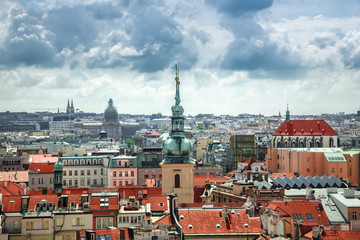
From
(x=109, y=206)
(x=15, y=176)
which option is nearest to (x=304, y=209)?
(x=109, y=206)

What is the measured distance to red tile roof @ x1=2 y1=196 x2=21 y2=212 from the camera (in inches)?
2586

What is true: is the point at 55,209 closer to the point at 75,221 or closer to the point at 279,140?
the point at 75,221

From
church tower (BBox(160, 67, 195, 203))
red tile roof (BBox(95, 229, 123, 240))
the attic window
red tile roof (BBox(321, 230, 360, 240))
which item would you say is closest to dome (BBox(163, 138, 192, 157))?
church tower (BBox(160, 67, 195, 203))

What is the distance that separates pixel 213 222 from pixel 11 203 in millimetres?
18604

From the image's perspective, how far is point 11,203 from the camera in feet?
219

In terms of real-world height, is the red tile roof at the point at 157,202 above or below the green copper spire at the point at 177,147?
below

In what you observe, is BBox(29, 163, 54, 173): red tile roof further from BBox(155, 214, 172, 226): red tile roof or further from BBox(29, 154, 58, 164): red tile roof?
BBox(155, 214, 172, 226): red tile roof

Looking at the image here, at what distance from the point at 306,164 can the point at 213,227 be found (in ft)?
231

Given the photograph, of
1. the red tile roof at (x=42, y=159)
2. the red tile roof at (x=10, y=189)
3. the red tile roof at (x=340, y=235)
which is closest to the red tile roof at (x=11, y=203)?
the red tile roof at (x=10, y=189)

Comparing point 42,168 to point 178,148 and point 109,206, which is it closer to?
point 178,148

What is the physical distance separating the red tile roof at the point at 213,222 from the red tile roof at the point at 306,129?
109 meters

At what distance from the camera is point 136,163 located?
13088 centimetres

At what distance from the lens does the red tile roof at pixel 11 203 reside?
65.7 m

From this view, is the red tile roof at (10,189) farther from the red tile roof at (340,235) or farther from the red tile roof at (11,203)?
the red tile roof at (340,235)
